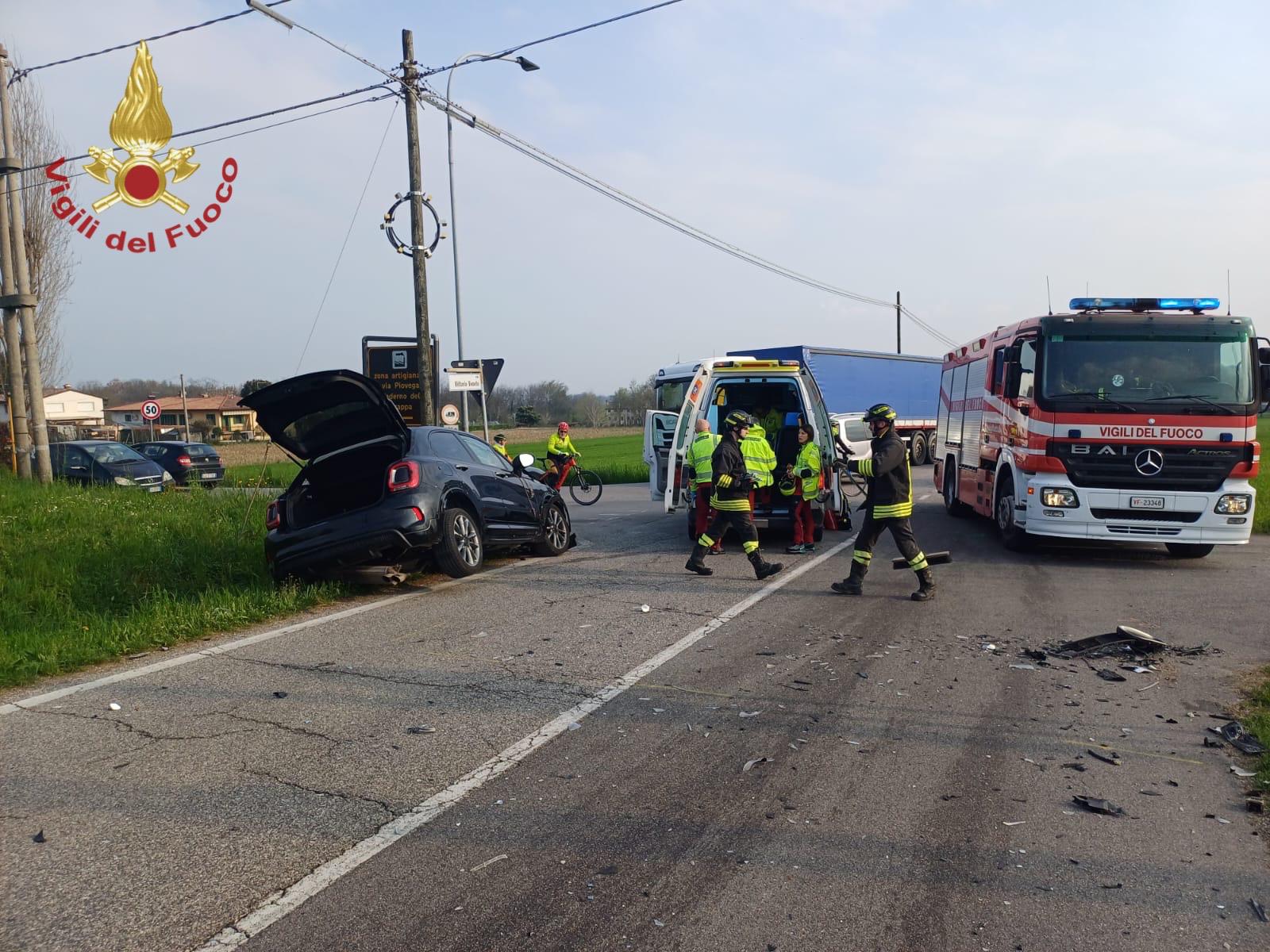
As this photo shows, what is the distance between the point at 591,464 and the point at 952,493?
867 inches

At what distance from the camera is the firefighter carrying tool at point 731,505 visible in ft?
32.0

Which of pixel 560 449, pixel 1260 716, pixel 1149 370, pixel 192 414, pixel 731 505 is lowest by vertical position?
pixel 1260 716

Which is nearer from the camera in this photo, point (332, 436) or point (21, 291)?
point (332, 436)

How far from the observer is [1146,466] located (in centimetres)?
1052

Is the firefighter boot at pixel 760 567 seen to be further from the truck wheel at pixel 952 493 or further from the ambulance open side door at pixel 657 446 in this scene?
the truck wheel at pixel 952 493

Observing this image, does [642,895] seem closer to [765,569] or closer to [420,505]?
[420,505]

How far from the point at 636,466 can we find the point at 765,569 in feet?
78.1

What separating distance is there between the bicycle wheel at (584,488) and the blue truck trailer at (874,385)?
20.0 feet

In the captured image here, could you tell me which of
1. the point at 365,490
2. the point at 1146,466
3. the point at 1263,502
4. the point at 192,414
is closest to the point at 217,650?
the point at 365,490

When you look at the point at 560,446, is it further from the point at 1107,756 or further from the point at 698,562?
the point at 1107,756

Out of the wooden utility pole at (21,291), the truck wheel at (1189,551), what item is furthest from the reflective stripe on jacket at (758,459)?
the wooden utility pole at (21,291)

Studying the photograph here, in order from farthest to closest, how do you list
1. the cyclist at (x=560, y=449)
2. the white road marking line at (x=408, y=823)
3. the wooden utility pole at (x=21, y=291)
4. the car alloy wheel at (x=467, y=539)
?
the cyclist at (x=560, y=449)
the wooden utility pole at (x=21, y=291)
the car alloy wheel at (x=467, y=539)
the white road marking line at (x=408, y=823)

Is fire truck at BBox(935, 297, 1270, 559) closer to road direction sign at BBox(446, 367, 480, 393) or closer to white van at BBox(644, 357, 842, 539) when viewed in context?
white van at BBox(644, 357, 842, 539)

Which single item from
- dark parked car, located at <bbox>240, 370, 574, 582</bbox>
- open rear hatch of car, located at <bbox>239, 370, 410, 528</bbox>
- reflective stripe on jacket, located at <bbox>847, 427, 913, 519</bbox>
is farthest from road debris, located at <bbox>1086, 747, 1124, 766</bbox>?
open rear hatch of car, located at <bbox>239, 370, 410, 528</bbox>
